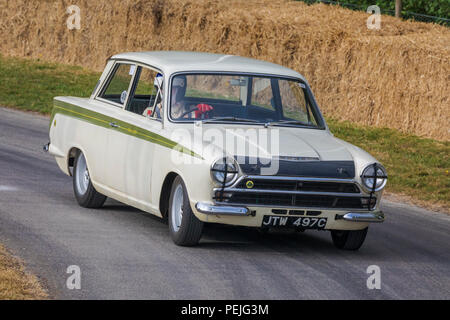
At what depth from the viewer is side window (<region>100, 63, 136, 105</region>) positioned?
1034 cm

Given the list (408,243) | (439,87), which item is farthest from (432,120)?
(408,243)

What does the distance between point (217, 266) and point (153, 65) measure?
8.83 ft

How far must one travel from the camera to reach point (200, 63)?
32.1 feet

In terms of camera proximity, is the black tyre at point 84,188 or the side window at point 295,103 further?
the black tyre at point 84,188

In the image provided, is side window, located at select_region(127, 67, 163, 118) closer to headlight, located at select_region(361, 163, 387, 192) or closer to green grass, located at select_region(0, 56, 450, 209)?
headlight, located at select_region(361, 163, 387, 192)

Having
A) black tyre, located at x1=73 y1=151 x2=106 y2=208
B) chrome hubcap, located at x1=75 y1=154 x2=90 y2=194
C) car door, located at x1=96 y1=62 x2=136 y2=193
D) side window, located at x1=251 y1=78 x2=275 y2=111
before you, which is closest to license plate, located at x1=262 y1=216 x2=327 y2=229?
side window, located at x1=251 y1=78 x2=275 y2=111

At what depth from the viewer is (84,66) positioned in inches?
1075

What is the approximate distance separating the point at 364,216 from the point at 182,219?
167 centimetres

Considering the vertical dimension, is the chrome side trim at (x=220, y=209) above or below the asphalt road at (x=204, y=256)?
above

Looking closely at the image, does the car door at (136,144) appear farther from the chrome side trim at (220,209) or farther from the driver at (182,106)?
the chrome side trim at (220,209)

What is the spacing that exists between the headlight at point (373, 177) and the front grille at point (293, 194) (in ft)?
0.32

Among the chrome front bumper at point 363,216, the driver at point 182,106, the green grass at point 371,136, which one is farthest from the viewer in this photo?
the green grass at point 371,136

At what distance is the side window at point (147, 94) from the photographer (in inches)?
377

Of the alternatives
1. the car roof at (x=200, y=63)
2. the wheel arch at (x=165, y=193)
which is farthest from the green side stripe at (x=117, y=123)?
the car roof at (x=200, y=63)
